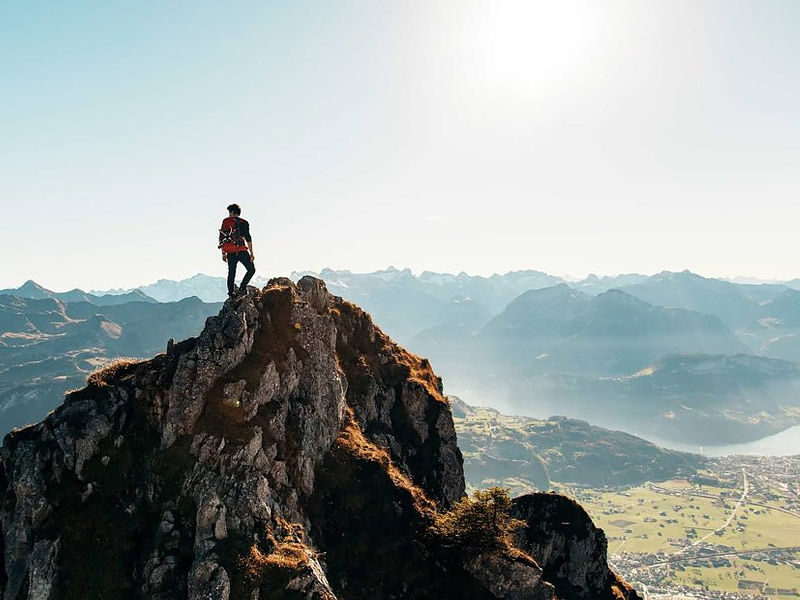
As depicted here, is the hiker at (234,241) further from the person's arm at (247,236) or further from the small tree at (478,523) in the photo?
the small tree at (478,523)

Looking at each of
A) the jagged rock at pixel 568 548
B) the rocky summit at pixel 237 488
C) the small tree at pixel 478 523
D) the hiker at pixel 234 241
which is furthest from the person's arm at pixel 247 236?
the jagged rock at pixel 568 548

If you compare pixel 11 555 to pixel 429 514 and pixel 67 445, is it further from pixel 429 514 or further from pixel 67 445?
pixel 429 514

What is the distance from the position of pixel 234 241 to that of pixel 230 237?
1.86 feet

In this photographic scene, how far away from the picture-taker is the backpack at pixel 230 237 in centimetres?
4575

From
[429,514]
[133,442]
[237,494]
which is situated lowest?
[429,514]

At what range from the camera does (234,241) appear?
45.8m

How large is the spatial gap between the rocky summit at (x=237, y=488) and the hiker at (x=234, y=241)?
3491 millimetres

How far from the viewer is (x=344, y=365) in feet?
198

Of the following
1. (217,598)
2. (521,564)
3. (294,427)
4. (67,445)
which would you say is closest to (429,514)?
(521,564)

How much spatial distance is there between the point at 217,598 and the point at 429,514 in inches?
827

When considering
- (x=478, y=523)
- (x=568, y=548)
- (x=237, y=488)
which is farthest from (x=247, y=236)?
(x=568, y=548)

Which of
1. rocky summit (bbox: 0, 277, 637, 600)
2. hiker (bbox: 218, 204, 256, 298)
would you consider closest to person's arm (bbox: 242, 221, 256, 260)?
hiker (bbox: 218, 204, 256, 298)

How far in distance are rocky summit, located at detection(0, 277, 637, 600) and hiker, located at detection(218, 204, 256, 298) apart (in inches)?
137

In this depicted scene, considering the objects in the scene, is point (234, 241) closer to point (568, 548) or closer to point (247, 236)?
point (247, 236)
